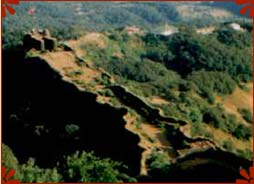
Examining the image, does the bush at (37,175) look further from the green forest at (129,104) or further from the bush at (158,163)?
the bush at (158,163)

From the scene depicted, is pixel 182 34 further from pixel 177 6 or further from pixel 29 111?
pixel 177 6

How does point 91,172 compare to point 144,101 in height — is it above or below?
above

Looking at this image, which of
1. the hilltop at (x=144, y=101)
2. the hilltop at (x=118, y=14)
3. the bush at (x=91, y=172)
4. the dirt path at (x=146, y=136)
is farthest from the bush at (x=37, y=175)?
the hilltop at (x=118, y=14)

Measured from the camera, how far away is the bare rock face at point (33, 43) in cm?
4766

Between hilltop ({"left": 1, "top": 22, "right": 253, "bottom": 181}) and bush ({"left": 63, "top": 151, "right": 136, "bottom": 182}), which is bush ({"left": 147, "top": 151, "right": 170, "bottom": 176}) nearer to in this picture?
hilltop ({"left": 1, "top": 22, "right": 253, "bottom": 181})

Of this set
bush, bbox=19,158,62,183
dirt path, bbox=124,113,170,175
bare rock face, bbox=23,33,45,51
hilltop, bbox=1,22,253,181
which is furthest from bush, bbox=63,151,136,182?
bare rock face, bbox=23,33,45,51

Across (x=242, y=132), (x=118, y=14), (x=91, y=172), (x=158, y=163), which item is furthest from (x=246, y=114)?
(x=118, y=14)

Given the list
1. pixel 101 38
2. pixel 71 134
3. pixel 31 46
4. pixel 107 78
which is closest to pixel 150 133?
Answer: pixel 71 134

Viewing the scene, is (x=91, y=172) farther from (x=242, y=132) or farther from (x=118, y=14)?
(x=118, y=14)

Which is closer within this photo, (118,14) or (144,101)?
(144,101)

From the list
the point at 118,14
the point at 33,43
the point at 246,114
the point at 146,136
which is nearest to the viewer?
the point at 146,136

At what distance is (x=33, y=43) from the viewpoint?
48000 millimetres

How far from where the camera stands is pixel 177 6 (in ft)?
607

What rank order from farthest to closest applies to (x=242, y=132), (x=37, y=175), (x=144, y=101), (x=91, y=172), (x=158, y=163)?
(x=242, y=132) < (x=144, y=101) < (x=158, y=163) < (x=37, y=175) < (x=91, y=172)
